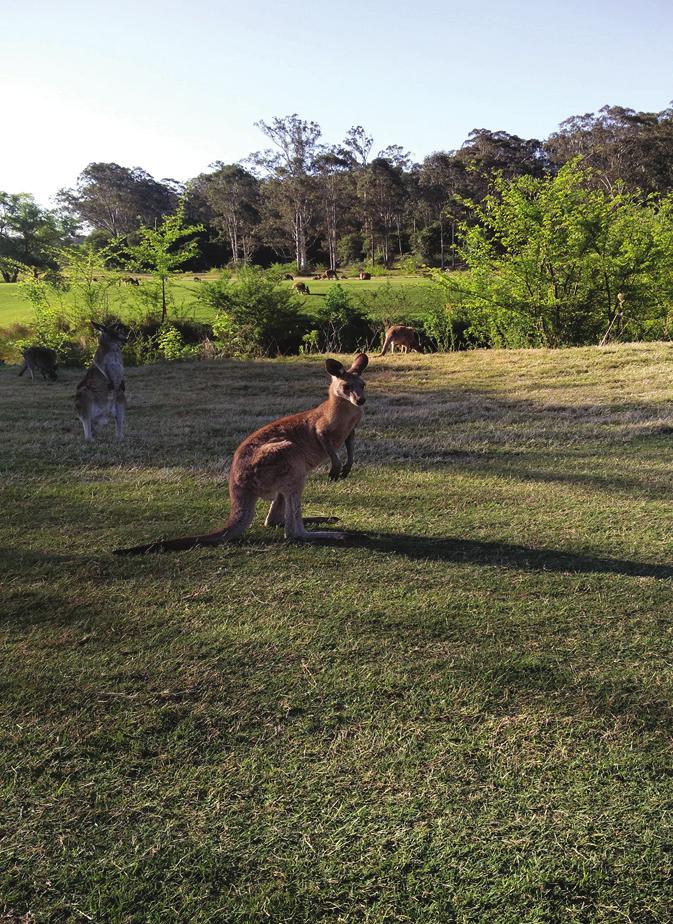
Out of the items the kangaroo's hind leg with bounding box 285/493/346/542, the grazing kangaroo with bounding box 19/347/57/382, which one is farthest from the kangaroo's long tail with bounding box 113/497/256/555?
the grazing kangaroo with bounding box 19/347/57/382

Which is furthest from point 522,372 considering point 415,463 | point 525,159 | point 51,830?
point 525,159

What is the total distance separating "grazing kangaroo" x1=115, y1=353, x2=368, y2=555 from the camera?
335 cm

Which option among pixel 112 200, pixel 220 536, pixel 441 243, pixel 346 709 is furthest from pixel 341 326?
pixel 112 200

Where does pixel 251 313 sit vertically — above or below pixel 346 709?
above

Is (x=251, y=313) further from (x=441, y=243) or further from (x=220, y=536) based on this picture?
(x=441, y=243)

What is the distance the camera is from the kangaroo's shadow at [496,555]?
10.6 ft

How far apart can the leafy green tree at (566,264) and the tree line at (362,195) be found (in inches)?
1042

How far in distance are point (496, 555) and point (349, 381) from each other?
122 cm

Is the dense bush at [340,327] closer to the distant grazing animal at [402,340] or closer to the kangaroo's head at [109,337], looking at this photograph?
the distant grazing animal at [402,340]

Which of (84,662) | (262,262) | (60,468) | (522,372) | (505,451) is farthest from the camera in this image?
(262,262)

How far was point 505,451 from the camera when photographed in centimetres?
580

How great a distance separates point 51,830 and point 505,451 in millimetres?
4825

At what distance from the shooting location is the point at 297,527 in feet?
11.7

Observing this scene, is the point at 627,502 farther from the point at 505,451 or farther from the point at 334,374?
the point at 334,374
